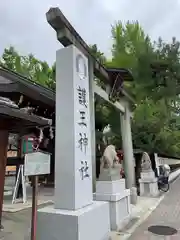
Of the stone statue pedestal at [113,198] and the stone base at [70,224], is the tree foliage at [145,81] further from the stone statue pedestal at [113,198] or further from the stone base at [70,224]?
the stone base at [70,224]

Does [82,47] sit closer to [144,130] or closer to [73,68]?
[73,68]

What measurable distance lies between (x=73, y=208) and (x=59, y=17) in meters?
3.58

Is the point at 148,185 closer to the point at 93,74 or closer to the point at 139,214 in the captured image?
the point at 139,214

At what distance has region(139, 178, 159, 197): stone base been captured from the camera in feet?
36.0

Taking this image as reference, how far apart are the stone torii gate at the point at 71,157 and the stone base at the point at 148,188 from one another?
6.71 meters

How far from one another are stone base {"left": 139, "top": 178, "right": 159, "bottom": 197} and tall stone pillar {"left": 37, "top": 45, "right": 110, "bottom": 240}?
6.72 meters

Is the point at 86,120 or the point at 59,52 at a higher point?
the point at 59,52

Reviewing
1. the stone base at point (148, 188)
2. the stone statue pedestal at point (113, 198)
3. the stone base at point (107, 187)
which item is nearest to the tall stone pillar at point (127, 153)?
the stone base at point (148, 188)

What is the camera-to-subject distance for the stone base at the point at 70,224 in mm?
3746

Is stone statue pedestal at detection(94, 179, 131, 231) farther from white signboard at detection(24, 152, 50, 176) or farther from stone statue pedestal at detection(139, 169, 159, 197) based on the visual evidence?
stone statue pedestal at detection(139, 169, 159, 197)

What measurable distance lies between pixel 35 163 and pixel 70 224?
1.20 metres

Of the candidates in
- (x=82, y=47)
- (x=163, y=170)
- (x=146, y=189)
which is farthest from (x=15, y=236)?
(x=163, y=170)

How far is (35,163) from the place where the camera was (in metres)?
3.51

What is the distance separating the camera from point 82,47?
5.30m
